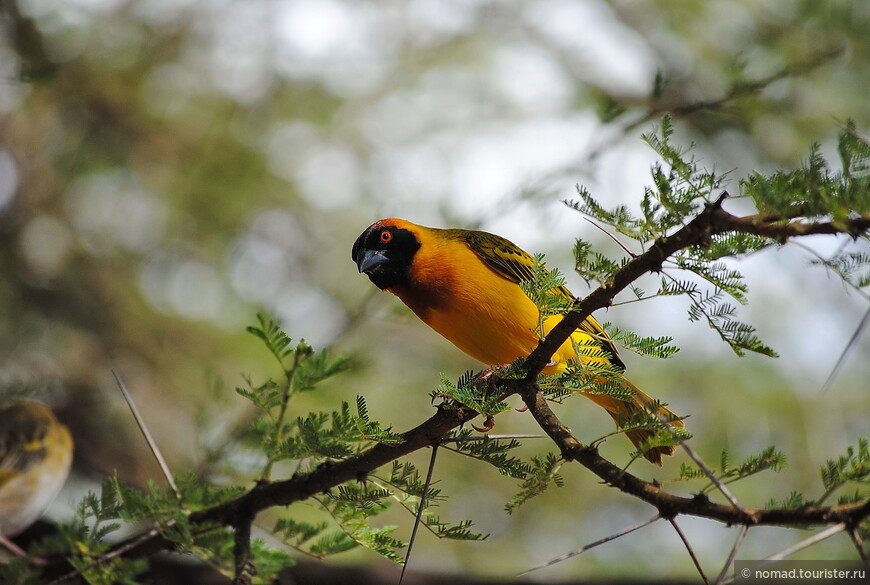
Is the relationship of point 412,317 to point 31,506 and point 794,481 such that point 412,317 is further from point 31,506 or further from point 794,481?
point 794,481

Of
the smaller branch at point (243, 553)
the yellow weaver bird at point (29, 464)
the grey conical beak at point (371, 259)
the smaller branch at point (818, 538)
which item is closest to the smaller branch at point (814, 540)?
the smaller branch at point (818, 538)

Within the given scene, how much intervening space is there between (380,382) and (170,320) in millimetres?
2262

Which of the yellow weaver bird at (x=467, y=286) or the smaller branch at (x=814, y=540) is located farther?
the yellow weaver bird at (x=467, y=286)

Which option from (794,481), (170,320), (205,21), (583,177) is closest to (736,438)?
(794,481)

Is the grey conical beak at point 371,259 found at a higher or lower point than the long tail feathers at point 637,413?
higher

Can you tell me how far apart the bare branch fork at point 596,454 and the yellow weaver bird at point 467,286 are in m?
1.01

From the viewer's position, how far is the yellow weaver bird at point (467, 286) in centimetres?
346

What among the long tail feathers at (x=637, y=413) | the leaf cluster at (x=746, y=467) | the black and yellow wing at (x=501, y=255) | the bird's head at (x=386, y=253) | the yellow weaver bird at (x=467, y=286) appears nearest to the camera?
the leaf cluster at (x=746, y=467)

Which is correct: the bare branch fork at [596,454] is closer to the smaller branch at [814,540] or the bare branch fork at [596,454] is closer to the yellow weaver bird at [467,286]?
the smaller branch at [814,540]

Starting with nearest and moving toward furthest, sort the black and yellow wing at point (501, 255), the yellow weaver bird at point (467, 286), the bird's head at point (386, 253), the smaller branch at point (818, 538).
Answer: the smaller branch at point (818, 538), the yellow weaver bird at point (467, 286), the black and yellow wing at point (501, 255), the bird's head at point (386, 253)

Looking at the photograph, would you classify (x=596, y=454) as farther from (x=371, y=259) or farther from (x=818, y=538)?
(x=371, y=259)

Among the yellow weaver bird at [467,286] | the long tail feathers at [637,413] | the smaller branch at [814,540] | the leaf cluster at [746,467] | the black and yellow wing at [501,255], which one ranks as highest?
the black and yellow wing at [501,255]

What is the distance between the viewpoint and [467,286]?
3.59 m

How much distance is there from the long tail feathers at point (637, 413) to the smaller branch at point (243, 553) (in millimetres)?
1121
